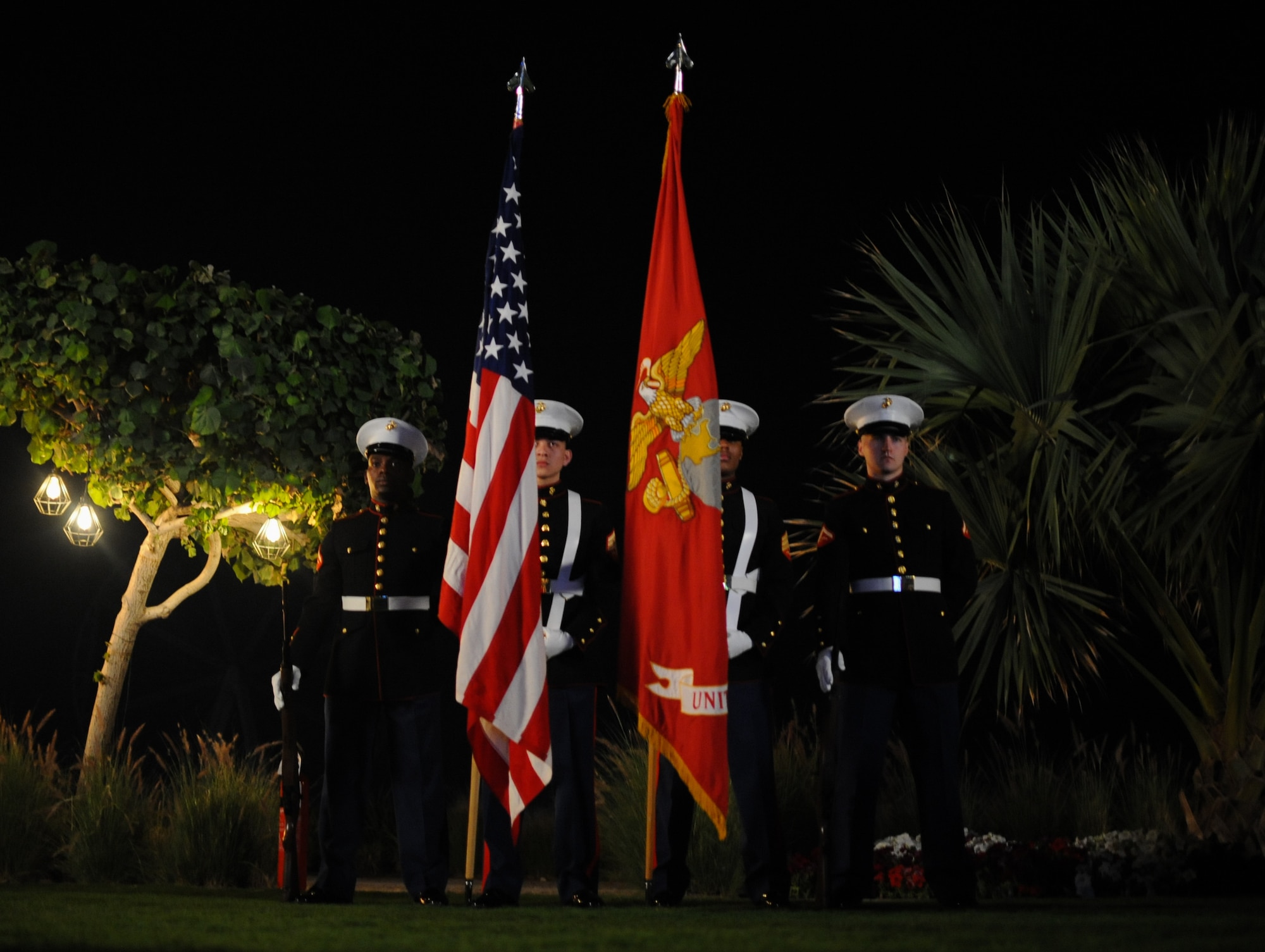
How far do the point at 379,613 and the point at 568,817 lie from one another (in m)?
0.92

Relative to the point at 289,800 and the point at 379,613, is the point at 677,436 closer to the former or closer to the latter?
the point at 379,613

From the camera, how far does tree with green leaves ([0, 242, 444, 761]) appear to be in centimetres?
630

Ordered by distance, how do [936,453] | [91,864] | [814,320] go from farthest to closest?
[814,320], [91,864], [936,453]

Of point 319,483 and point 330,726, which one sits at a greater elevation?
point 319,483

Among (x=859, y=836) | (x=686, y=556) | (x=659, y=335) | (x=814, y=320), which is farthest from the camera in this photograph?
(x=814, y=320)

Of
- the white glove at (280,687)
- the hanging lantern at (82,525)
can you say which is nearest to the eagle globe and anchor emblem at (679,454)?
the white glove at (280,687)

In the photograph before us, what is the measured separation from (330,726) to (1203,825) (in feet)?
10.5

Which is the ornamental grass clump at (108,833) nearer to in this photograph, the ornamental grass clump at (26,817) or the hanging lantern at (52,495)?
the ornamental grass clump at (26,817)

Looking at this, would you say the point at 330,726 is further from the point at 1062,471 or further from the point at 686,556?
the point at 1062,471

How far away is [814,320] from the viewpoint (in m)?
9.23

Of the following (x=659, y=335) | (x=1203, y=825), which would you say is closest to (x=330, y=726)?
(x=659, y=335)

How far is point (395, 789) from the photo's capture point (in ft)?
A: 15.7

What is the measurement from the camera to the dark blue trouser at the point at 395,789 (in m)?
4.64

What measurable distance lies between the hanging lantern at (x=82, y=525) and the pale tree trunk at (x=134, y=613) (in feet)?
0.69
